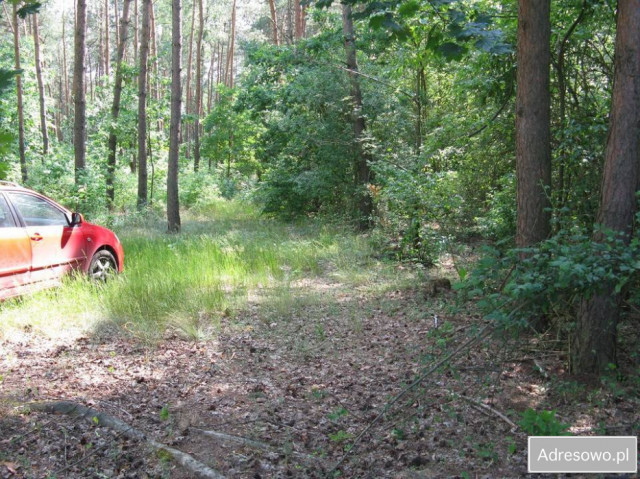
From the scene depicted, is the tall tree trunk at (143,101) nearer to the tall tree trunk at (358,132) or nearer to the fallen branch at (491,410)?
the tall tree trunk at (358,132)

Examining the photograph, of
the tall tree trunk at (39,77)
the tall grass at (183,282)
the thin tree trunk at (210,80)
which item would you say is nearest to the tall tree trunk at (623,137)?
the tall grass at (183,282)

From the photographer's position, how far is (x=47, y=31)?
42.6m

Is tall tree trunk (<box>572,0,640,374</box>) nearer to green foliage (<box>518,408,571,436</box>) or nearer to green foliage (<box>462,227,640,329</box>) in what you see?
green foliage (<box>462,227,640,329</box>)

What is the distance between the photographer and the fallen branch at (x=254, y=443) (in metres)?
3.74

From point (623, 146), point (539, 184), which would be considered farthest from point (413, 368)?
point (623, 146)

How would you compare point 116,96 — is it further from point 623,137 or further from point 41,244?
point 623,137

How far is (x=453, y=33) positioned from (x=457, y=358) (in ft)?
9.44

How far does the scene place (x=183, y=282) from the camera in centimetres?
797

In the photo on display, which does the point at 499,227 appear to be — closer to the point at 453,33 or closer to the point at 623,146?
the point at 623,146

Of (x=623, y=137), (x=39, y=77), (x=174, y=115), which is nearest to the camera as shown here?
(x=623, y=137)

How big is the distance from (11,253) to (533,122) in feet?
20.6

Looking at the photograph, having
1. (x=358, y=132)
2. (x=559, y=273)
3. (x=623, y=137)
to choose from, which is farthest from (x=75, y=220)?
Answer: (x=358, y=132)

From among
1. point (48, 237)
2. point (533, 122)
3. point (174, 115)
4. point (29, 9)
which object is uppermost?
point (174, 115)

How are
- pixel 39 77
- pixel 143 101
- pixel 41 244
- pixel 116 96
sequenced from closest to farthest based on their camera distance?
pixel 41 244 < pixel 143 101 < pixel 116 96 < pixel 39 77
